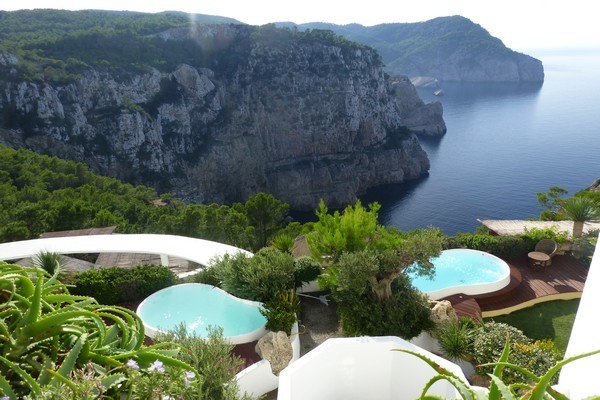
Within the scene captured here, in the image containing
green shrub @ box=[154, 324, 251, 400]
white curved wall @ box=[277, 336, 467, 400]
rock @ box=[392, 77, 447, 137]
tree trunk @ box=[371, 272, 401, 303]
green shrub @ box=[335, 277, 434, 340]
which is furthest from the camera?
rock @ box=[392, 77, 447, 137]

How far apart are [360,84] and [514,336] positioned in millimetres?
77984

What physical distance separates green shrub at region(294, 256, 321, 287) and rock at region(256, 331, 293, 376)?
319cm

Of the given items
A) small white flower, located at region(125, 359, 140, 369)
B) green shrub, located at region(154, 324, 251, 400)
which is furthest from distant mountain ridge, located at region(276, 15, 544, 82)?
small white flower, located at region(125, 359, 140, 369)

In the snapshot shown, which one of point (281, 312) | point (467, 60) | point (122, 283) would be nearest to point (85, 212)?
point (122, 283)

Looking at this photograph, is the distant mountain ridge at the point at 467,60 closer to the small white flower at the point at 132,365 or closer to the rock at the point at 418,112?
the rock at the point at 418,112

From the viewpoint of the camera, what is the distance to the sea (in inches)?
2594

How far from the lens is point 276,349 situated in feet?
32.3

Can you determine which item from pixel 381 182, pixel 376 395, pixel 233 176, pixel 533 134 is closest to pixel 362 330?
pixel 376 395

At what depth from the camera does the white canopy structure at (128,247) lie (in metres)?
14.2

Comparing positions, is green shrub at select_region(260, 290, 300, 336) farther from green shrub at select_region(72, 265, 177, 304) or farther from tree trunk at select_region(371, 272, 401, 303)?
green shrub at select_region(72, 265, 177, 304)

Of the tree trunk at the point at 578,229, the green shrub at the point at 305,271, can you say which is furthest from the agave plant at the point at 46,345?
the tree trunk at the point at 578,229

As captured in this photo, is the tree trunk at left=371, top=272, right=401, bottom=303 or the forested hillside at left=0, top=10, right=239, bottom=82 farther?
the forested hillside at left=0, top=10, right=239, bottom=82

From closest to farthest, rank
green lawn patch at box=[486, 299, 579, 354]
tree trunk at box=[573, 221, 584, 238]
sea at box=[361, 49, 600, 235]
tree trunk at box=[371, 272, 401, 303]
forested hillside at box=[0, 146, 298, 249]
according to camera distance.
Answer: tree trunk at box=[371, 272, 401, 303] < green lawn patch at box=[486, 299, 579, 354] < tree trunk at box=[573, 221, 584, 238] < forested hillside at box=[0, 146, 298, 249] < sea at box=[361, 49, 600, 235]

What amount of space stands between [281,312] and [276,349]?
101cm
